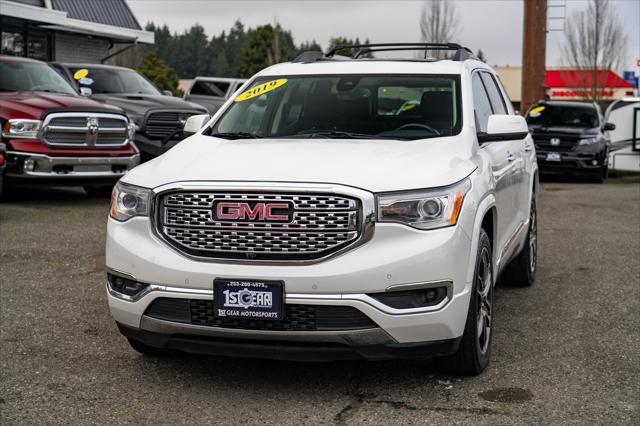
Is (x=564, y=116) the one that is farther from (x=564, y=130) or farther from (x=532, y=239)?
(x=532, y=239)

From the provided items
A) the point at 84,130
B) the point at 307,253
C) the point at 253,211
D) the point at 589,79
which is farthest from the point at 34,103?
the point at 589,79

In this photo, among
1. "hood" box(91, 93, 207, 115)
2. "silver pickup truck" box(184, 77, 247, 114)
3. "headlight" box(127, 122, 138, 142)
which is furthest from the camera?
"silver pickup truck" box(184, 77, 247, 114)

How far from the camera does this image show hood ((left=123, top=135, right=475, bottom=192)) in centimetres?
476

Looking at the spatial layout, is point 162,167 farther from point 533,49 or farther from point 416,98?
point 533,49

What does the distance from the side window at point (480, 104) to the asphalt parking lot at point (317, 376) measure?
1.38 m

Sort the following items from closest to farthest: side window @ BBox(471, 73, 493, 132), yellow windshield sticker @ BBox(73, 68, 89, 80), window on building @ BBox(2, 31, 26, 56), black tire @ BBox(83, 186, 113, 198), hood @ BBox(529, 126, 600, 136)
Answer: side window @ BBox(471, 73, 493, 132) → black tire @ BBox(83, 186, 113, 198) → yellow windshield sticker @ BBox(73, 68, 89, 80) → hood @ BBox(529, 126, 600, 136) → window on building @ BBox(2, 31, 26, 56)

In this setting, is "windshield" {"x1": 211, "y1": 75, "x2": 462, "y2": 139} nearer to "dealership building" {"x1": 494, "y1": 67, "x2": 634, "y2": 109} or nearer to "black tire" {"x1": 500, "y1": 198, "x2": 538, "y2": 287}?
"black tire" {"x1": 500, "y1": 198, "x2": 538, "y2": 287}

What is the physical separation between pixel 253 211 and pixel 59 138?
8391mm

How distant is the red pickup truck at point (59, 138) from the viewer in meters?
12.2

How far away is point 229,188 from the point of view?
4746mm

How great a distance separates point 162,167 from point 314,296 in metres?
1.20

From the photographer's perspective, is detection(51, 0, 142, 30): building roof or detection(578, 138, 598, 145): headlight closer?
detection(578, 138, 598, 145): headlight

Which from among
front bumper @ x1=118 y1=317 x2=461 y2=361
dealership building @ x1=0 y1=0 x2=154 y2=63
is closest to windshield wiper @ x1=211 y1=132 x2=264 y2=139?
front bumper @ x1=118 y1=317 x2=461 y2=361

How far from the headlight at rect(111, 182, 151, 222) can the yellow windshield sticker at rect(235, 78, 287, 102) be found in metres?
1.53
